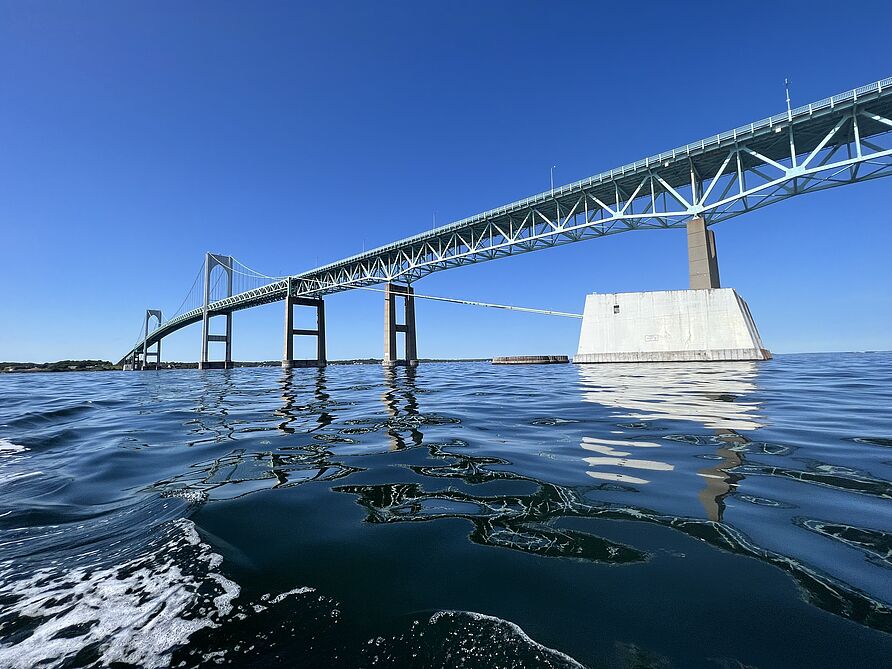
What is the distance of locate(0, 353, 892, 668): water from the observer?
111 cm

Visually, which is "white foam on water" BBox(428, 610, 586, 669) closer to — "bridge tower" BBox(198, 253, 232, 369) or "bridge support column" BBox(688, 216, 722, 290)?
"bridge support column" BBox(688, 216, 722, 290)

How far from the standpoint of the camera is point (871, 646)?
1064 millimetres

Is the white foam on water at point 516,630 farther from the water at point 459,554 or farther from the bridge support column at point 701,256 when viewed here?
the bridge support column at point 701,256

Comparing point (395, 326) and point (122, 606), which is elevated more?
point (395, 326)

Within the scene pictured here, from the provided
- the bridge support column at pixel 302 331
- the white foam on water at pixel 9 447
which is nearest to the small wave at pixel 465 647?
the white foam on water at pixel 9 447

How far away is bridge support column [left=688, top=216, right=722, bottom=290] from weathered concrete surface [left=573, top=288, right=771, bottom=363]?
3.50 feet

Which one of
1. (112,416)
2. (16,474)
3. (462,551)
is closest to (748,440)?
(462,551)

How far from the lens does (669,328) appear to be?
2181 cm

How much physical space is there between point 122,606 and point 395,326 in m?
41.3

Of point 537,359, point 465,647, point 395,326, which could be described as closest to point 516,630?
point 465,647

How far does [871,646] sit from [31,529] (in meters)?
3.62

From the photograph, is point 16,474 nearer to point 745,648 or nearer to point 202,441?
point 202,441

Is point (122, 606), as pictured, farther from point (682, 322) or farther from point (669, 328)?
point (682, 322)

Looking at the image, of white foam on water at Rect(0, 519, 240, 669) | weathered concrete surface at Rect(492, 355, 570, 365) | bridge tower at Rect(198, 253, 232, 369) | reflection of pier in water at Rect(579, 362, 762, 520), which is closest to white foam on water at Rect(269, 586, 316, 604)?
white foam on water at Rect(0, 519, 240, 669)
